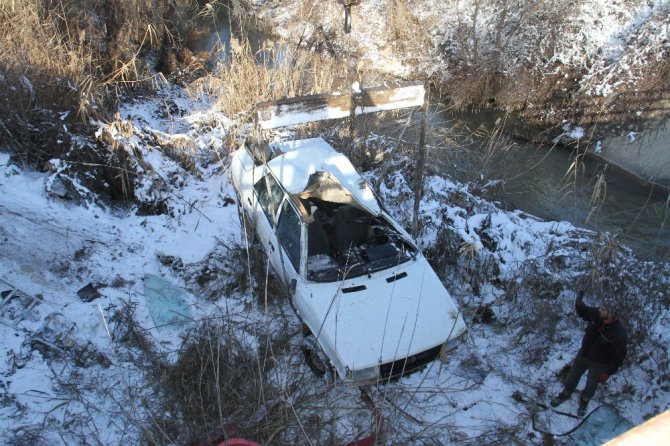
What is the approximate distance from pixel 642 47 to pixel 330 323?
11014mm

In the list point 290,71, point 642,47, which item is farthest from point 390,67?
point 642,47

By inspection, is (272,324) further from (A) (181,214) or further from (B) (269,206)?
(A) (181,214)

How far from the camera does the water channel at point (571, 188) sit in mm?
8203

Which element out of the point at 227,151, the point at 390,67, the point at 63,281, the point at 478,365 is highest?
the point at 390,67

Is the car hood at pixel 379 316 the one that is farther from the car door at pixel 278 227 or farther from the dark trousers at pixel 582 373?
the dark trousers at pixel 582 373

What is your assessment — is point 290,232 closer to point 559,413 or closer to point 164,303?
point 164,303

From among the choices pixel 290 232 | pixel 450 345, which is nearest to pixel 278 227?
pixel 290 232

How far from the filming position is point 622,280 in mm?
5727

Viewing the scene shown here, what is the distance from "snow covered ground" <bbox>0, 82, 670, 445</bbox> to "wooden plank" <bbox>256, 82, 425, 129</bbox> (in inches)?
71.7

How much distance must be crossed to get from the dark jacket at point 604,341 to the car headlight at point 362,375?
1989mm

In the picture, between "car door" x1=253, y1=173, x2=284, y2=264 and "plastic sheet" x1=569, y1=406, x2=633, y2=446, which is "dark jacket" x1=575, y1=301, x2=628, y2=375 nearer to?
"plastic sheet" x1=569, y1=406, x2=633, y2=446

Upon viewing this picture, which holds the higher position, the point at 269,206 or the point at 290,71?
the point at 290,71

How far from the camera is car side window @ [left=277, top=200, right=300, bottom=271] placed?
4969 mm

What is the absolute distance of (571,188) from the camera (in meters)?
9.42
